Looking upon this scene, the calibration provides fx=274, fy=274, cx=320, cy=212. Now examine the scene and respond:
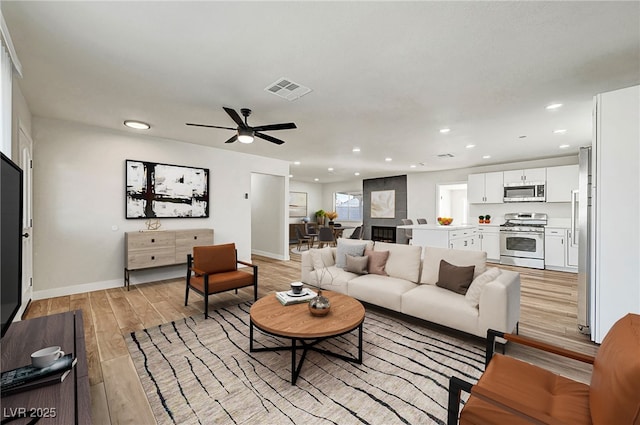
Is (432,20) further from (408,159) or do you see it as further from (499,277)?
(408,159)

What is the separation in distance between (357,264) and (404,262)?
61 centimetres

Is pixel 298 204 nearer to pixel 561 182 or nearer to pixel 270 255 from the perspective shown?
pixel 270 255

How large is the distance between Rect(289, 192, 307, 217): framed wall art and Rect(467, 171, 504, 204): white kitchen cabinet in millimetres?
6142

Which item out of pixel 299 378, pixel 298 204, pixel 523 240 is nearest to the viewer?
pixel 299 378

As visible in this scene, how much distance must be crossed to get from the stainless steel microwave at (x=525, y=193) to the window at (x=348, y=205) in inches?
211

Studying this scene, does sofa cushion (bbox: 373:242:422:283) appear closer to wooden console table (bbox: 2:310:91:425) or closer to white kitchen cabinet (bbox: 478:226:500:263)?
wooden console table (bbox: 2:310:91:425)

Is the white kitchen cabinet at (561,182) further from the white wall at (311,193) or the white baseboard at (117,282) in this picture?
the white baseboard at (117,282)

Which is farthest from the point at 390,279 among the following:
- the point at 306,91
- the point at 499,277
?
the point at 306,91

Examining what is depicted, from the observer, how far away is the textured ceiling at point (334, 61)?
1.81 m

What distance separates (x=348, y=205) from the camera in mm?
11625

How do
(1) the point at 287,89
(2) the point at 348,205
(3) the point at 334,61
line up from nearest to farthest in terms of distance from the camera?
(3) the point at 334,61, (1) the point at 287,89, (2) the point at 348,205

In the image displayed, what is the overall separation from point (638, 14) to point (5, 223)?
150 inches

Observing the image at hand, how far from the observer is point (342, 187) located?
1143cm

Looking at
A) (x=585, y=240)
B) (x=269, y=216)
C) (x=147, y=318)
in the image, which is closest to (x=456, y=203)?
(x=269, y=216)
